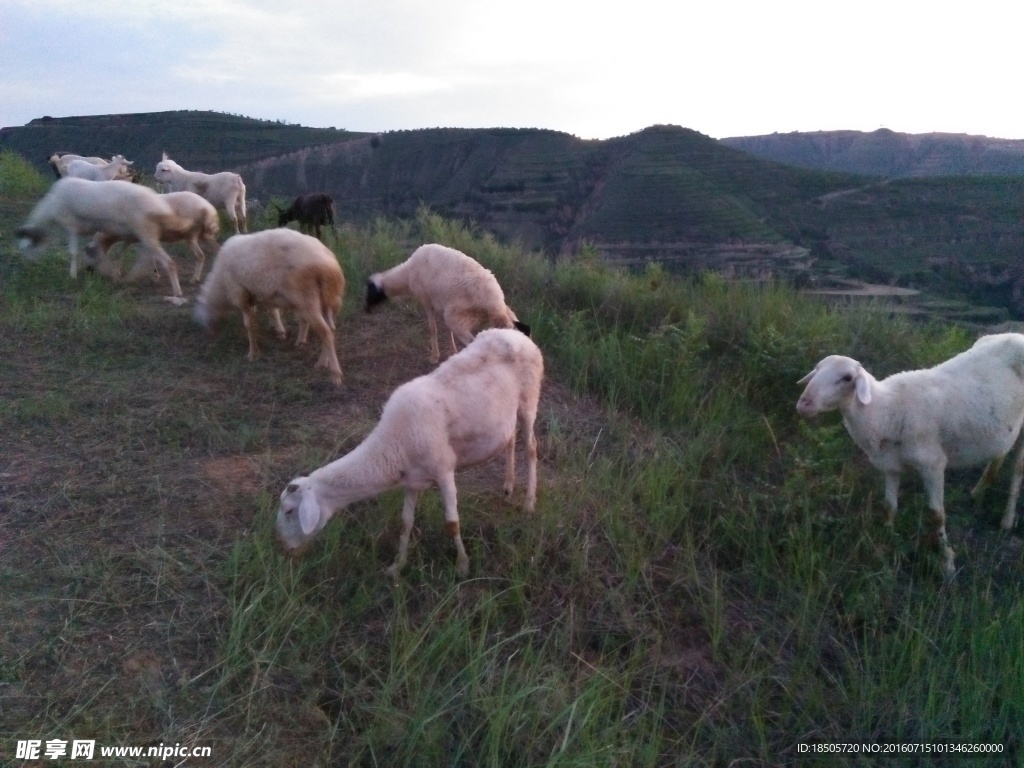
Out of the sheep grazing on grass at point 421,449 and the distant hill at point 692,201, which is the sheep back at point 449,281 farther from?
the distant hill at point 692,201

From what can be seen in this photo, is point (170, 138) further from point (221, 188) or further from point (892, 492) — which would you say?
point (892, 492)

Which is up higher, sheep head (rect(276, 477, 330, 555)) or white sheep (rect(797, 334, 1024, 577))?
white sheep (rect(797, 334, 1024, 577))

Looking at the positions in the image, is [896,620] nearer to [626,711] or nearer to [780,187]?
[626,711]

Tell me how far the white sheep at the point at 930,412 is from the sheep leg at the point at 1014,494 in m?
0.42

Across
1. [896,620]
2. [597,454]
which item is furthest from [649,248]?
[896,620]

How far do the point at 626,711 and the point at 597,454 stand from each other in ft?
7.71

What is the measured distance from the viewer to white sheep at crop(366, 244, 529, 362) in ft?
22.2

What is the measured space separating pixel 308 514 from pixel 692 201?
9.76m

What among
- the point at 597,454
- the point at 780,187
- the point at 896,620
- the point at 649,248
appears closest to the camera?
the point at 896,620

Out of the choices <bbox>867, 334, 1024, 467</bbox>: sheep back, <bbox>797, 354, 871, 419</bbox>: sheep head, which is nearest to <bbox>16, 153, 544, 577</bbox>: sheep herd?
<bbox>797, 354, 871, 419</bbox>: sheep head

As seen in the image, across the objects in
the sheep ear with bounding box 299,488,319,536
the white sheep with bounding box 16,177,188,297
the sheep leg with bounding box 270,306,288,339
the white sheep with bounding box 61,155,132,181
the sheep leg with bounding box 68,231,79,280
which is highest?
the white sheep with bounding box 61,155,132,181

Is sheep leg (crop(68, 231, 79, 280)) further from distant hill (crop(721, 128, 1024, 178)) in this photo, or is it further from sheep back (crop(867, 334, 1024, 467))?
distant hill (crop(721, 128, 1024, 178))

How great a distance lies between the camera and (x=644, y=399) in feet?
22.3

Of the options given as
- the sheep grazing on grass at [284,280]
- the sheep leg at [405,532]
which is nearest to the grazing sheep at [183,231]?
the sheep grazing on grass at [284,280]
